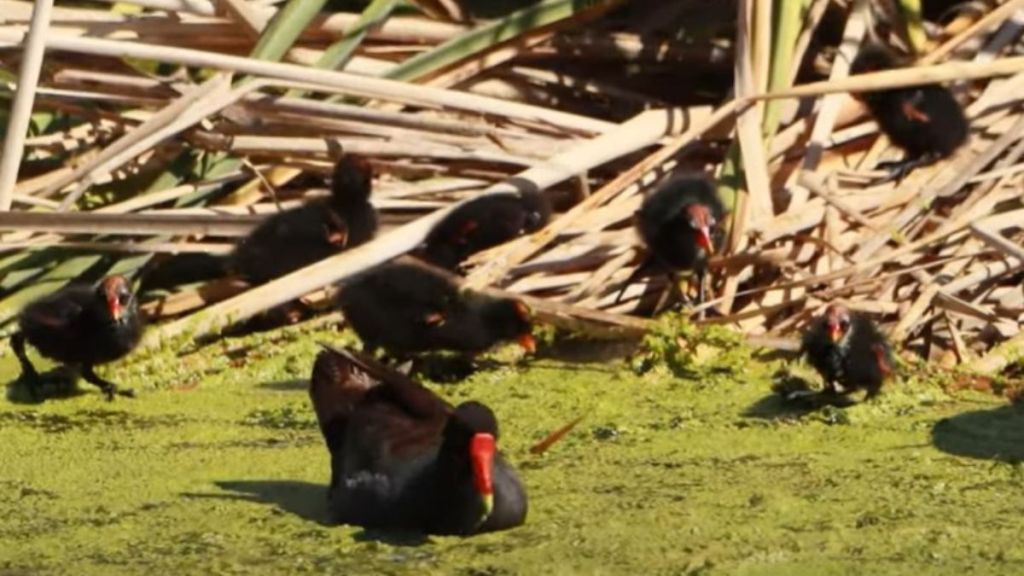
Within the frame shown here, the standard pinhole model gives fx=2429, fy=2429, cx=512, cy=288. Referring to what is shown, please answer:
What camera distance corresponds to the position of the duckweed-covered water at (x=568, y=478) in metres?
4.84

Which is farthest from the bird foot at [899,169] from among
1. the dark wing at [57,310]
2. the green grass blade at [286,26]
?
the dark wing at [57,310]

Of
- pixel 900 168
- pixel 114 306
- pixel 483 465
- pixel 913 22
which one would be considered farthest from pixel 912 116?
pixel 483 465

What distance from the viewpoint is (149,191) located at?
7602mm

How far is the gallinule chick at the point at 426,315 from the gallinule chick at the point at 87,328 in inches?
25.0

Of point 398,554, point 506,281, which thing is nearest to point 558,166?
point 506,281

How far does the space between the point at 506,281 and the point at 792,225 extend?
880 mm

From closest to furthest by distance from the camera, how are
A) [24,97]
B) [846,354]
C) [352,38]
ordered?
[846,354], [24,97], [352,38]

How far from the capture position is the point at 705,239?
7000 millimetres

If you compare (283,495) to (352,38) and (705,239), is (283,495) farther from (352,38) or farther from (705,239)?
(352,38)

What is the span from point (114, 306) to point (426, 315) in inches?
34.4

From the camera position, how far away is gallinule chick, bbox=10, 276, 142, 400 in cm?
682

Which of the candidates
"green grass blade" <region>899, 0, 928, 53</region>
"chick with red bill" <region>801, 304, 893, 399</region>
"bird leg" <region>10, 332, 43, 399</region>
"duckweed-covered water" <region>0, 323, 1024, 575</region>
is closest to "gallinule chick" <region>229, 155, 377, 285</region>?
"duckweed-covered water" <region>0, 323, 1024, 575</region>

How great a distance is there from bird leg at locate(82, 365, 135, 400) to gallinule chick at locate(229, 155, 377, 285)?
0.60m

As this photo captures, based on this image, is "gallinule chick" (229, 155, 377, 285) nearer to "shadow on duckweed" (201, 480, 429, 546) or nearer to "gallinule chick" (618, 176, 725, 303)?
"gallinule chick" (618, 176, 725, 303)
